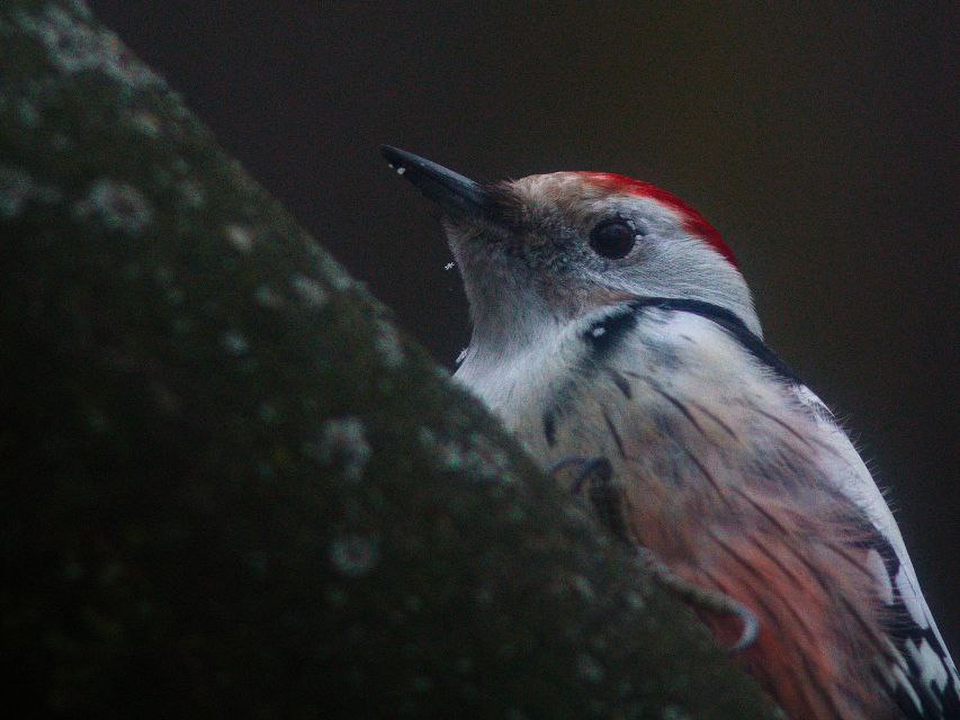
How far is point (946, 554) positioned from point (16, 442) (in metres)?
3.50

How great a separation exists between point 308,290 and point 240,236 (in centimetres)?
4

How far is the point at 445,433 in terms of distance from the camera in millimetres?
512

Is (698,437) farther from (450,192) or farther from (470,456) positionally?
(470,456)

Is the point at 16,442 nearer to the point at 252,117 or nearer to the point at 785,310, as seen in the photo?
the point at 252,117

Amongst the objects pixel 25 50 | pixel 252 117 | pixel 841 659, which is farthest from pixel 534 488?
pixel 252 117

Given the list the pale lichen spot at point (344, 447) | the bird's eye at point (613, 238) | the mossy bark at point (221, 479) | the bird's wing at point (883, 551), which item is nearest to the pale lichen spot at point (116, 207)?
the mossy bark at point (221, 479)

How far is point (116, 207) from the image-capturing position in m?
0.44

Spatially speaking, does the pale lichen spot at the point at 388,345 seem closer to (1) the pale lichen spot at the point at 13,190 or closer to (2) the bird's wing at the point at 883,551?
(1) the pale lichen spot at the point at 13,190

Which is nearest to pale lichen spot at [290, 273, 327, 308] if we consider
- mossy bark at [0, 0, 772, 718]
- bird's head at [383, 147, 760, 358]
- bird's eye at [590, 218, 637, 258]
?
mossy bark at [0, 0, 772, 718]

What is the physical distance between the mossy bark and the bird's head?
1.12 metres

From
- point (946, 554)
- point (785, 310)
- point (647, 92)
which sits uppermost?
point (647, 92)

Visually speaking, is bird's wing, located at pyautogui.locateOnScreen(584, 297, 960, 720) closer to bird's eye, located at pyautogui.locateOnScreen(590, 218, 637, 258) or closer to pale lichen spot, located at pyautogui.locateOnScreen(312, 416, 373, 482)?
bird's eye, located at pyautogui.locateOnScreen(590, 218, 637, 258)

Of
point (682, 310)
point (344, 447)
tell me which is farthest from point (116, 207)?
point (682, 310)

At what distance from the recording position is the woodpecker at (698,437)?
51.0 inches
